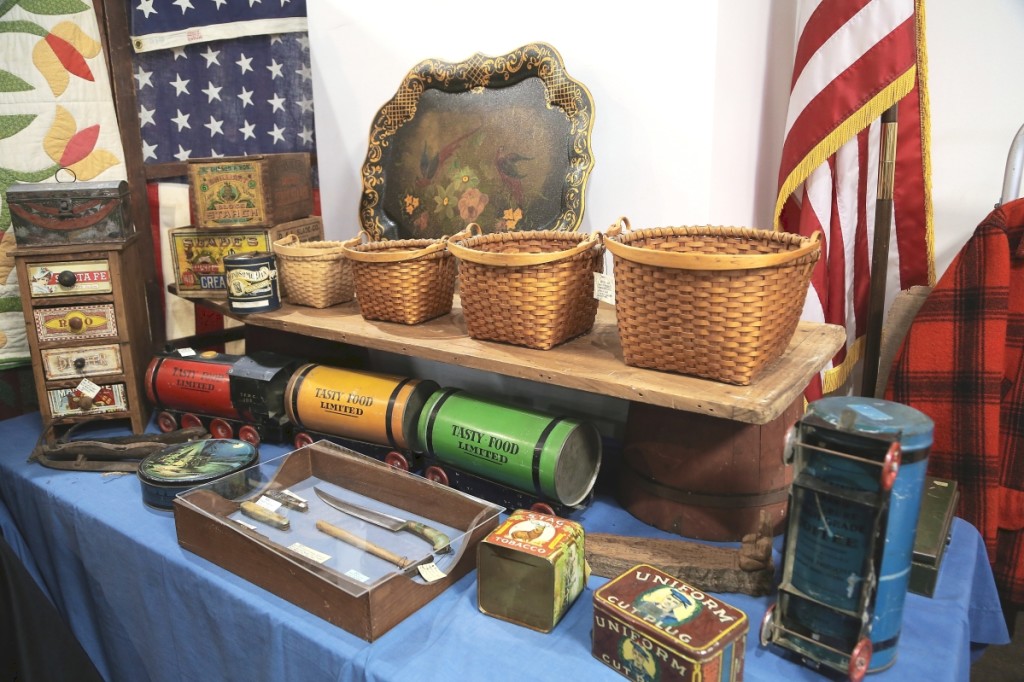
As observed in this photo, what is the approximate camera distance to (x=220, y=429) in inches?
92.0

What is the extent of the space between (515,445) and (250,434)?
995mm

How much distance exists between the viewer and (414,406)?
195cm

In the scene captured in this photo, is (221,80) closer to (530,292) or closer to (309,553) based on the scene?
(530,292)

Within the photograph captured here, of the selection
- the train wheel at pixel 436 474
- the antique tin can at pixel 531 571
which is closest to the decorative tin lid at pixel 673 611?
the antique tin can at pixel 531 571

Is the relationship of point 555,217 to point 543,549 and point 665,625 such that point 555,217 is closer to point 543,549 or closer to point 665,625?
point 543,549

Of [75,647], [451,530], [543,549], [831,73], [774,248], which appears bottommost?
[75,647]

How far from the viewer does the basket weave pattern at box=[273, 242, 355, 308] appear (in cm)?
215

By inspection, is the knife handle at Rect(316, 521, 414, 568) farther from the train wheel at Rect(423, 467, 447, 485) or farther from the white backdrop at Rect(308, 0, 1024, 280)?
the white backdrop at Rect(308, 0, 1024, 280)

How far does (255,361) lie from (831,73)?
179 centimetres

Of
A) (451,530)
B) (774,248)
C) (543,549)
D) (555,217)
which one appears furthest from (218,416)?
(774,248)

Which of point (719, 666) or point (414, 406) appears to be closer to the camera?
point (719, 666)

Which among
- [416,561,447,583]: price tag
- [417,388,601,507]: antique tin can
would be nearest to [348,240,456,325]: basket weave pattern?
[417,388,601,507]: antique tin can

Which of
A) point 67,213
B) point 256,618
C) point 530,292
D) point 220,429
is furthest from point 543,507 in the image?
point 67,213

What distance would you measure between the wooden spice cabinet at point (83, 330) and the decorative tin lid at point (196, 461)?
0.41m
